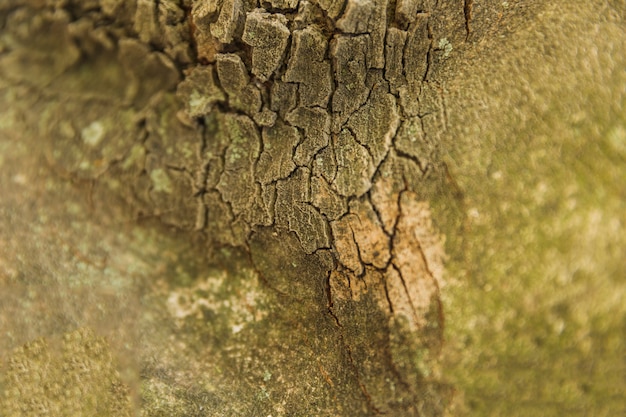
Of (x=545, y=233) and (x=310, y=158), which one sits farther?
(x=310, y=158)

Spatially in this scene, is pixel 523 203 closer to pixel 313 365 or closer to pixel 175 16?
pixel 313 365

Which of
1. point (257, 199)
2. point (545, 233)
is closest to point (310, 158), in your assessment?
point (257, 199)

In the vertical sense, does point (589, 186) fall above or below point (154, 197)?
below

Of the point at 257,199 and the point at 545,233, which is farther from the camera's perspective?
the point at 257,199

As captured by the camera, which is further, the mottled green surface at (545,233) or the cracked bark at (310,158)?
the cracked bark at (310,158)

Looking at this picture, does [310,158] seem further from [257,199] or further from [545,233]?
[545,233]

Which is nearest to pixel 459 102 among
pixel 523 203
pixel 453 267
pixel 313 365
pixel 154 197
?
pixel 523 203

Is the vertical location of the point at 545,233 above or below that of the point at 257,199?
below

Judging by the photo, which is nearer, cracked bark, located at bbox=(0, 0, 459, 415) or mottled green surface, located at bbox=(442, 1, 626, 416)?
mottled green surface, located at bbox=(442, 1, 626, 416)
